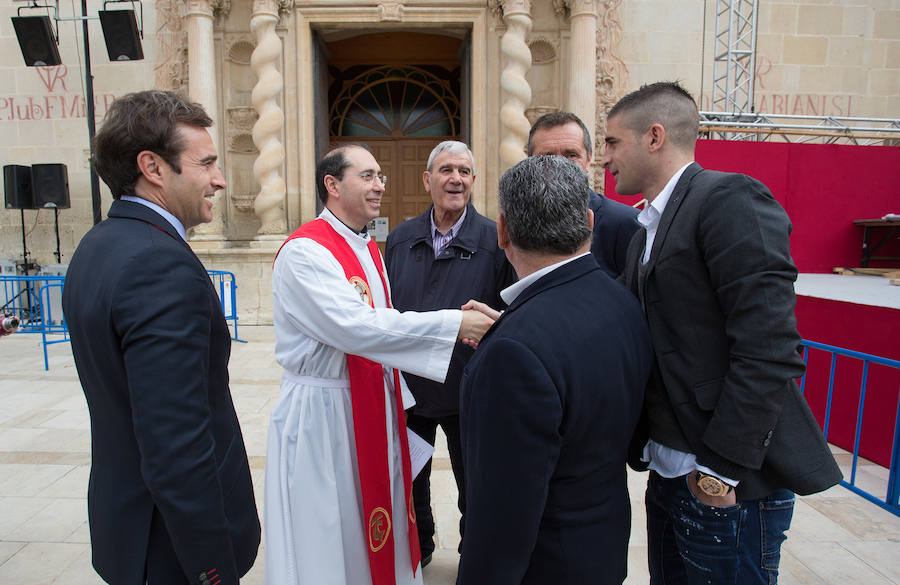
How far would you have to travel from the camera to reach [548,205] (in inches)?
47.4

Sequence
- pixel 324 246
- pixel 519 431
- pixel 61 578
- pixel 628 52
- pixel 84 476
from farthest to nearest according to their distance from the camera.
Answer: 1. pixel 628 52
2. pixel 84 476
3. pixel 61 578
4. pixel 324 246
5. pixel 519 431

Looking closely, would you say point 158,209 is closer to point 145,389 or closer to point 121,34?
point 145,389

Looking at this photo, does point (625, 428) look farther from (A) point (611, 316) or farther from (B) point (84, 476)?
(B) point (84, 476)

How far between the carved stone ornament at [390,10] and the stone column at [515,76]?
5.18 feet

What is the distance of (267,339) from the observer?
748cm

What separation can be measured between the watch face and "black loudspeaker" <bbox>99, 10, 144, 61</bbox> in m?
9.16

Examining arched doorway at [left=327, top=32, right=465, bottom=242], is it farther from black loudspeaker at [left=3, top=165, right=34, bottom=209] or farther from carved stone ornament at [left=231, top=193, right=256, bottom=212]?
black loudspeaker at [left=3, top=165, right=34, bottom=209]

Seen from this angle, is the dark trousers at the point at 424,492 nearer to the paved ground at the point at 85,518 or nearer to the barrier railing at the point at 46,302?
the paved ground at the point at 85,518

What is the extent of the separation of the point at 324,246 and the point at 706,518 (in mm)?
1510

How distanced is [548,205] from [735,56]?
951 cm

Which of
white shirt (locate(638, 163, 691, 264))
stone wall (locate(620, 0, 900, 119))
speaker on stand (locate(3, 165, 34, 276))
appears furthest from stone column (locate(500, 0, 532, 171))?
speaker on stand (locate(3, 165, 34, 276))

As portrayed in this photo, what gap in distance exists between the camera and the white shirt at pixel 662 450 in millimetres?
1407

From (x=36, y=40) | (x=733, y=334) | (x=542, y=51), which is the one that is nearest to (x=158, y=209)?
(x=733, y=334)

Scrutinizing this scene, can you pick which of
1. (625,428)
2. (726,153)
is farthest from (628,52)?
(625,428)
